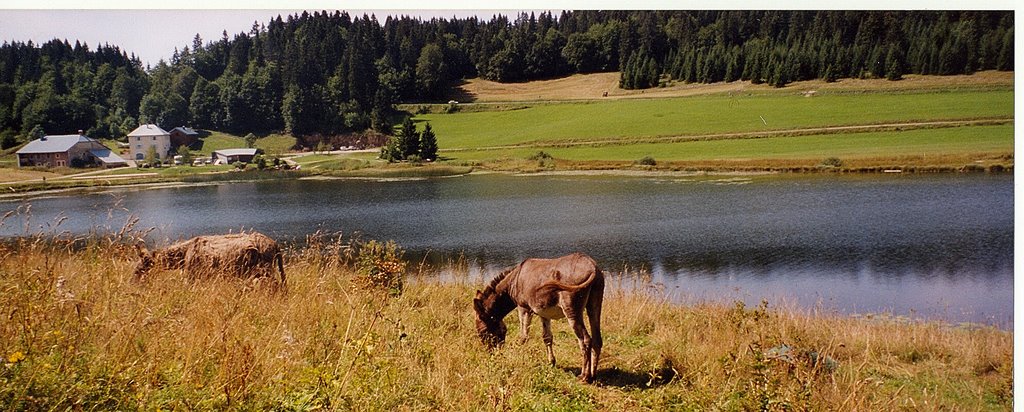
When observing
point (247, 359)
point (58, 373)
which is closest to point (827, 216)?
point (247, 359)

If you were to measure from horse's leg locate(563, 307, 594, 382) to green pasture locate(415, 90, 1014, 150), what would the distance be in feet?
19.7

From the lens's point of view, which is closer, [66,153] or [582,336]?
[582,336]

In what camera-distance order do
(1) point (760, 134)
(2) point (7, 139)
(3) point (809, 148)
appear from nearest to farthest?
1. (2) point (7, 139)
2. (3) point (809, 148)
3. (1) point (760, 134)

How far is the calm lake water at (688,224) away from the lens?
8.08 meters

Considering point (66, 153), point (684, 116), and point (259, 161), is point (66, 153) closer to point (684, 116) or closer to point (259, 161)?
point (259, 161)

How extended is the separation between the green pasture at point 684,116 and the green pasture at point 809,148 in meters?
0.25

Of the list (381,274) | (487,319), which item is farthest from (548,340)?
(381,274)

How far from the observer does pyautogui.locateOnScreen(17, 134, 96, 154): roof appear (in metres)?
7.69

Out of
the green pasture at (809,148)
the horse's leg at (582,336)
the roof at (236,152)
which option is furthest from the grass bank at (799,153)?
the horse's leg at (582,336)

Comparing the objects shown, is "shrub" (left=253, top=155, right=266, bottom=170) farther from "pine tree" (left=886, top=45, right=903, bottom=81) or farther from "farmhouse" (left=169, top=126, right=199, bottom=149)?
"pine tree" (left=886, top=45, right=903, bottom=81)

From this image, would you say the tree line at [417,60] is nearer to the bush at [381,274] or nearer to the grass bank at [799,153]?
the grass bank at [799,153]

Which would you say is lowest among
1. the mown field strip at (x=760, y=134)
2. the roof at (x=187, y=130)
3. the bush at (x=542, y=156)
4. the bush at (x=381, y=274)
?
the bush at (x=381, y=274)

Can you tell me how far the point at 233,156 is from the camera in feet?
29.8

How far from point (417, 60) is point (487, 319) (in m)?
5.64
